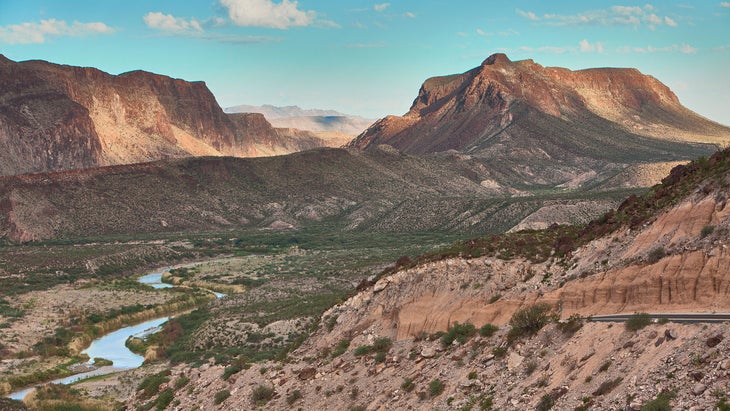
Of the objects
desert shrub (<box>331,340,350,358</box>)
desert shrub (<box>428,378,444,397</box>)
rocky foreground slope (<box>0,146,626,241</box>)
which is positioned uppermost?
desert shrub (<box>428,378,444,397</box>)

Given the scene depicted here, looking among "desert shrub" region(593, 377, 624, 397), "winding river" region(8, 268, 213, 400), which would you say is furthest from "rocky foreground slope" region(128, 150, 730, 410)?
"winding river" region(8, 268, 213, 400)

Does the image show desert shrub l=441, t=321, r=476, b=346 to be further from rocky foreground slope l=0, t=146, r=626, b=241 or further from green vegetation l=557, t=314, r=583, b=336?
rocky foreground slope l=0, t=146, r=626, b=241

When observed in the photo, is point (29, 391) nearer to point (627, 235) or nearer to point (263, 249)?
point (627, 235)

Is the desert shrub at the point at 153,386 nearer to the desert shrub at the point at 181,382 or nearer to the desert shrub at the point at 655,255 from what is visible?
the desert shrub at the point at 181,382

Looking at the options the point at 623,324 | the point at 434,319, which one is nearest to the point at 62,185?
the point at 434,319

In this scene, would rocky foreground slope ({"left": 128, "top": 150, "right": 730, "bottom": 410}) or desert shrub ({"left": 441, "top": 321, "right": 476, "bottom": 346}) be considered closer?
rocky foreground slope ({"left": 128, "top": 150, "right": 730, "bottom": 410})

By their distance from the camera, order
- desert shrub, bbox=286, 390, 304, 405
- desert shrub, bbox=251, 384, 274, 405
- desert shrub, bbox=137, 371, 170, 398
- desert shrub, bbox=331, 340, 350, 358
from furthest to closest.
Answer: desert shrub, bbox=137, 371, 170, 398 < desert shrub, bbox=331, 340, 350, 358 < desert shrub, bbox=251, 384, 274, 405 < desert shrub, bbox=286, 390, 304, 405

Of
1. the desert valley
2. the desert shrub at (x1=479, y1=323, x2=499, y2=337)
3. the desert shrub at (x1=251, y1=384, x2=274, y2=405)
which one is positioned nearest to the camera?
the desert valley
